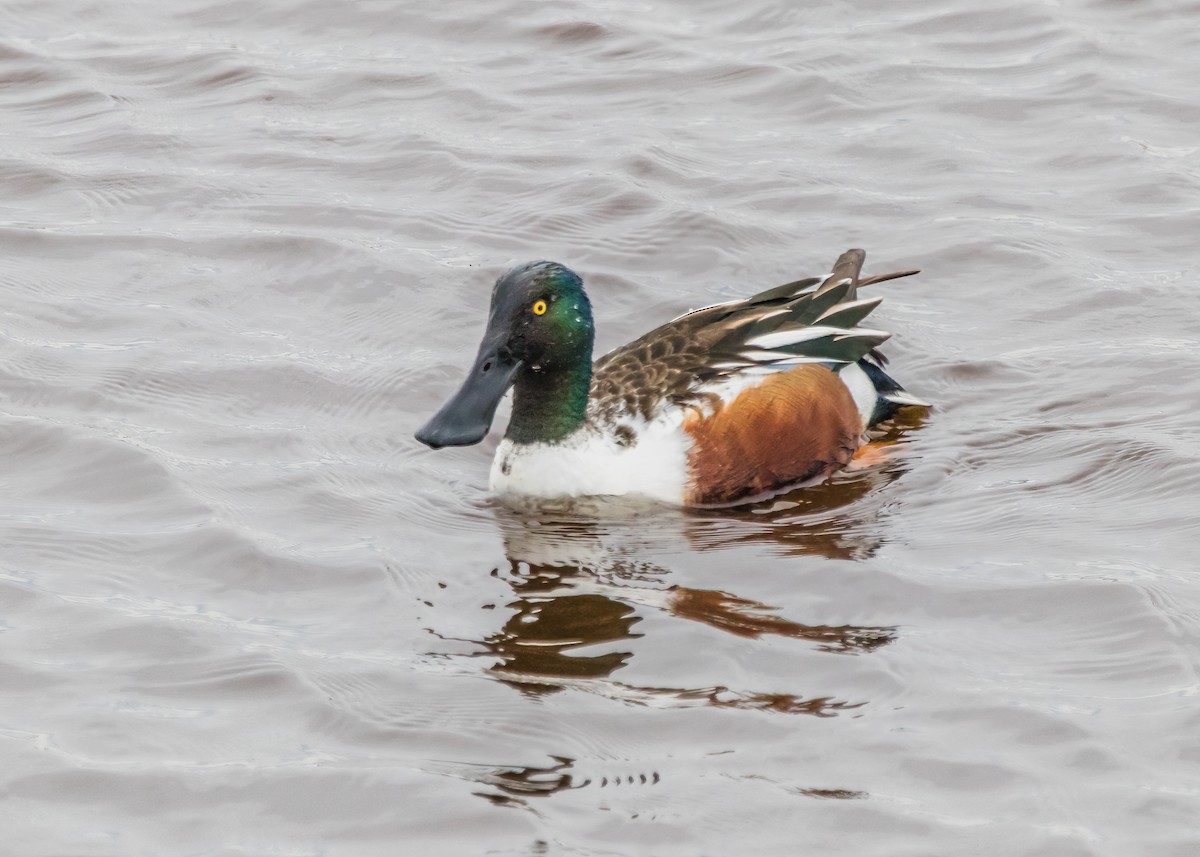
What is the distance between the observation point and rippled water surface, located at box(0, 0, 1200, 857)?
16.6 feet

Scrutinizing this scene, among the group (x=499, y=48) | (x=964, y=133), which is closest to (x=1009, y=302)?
(x=964, y=133)

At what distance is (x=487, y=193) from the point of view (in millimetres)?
9789

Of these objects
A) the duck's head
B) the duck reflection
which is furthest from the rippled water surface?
the duck's head

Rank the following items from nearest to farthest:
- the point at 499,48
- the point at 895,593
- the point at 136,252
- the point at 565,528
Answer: the point at 895,593 → the point at 565,528 → the point at 136,252 → the point at 499,48

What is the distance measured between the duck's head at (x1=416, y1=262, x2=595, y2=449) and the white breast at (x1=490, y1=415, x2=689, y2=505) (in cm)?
25

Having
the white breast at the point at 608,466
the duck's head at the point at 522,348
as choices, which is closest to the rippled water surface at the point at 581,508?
the white breast at the point at 608,466

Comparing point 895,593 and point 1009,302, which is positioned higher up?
→ point 1009,302

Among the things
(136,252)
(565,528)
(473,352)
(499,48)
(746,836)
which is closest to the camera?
(746,836)

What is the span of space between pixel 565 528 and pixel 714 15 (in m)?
5.87

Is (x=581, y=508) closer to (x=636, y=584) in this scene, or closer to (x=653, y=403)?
(x=653, y=403)

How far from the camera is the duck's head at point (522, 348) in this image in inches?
269

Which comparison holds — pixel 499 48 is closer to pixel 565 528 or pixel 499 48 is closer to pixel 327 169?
pixel 327 169

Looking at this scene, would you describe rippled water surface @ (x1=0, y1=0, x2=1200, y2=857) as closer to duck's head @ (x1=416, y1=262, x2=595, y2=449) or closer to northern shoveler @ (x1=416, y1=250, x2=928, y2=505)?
northern shoveler @ (x1=416, y1=250, x2=928, y2=505)

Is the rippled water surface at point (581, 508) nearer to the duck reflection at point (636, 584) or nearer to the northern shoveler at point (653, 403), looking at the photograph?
the duck reflection at point (636, 584)
